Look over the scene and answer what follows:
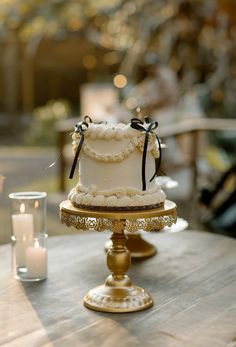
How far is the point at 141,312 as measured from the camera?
1903 millimetres

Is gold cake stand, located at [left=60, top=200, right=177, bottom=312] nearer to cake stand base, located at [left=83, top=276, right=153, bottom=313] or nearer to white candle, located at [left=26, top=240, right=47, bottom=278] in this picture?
cake stand base, located at [left=83, top=276, right=153, bottom=313]

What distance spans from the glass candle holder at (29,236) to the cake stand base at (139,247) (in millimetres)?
314

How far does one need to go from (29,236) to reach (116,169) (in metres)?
0.58

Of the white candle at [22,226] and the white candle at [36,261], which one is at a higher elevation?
the white candle at [22,226]

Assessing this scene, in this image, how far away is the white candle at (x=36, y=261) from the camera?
219 cm

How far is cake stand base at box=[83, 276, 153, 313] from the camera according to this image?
1908mm

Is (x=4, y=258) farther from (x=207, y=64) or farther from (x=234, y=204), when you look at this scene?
(x=207, y=64)

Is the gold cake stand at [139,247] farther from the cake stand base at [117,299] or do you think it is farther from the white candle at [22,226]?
the cake stand base at [117,299]

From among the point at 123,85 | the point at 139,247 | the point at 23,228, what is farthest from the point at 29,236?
the point at 123,85

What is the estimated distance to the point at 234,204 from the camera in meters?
4.47

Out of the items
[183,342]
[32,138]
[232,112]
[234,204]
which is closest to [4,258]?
[183,342]

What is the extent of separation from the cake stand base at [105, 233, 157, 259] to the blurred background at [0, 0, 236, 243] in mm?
1806

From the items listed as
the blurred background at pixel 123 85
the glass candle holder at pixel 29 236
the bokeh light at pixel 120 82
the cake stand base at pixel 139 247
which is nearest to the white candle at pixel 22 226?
the glass candle holder at pixel 29 236

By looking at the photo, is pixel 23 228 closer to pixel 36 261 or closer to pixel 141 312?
pixel 36 261
